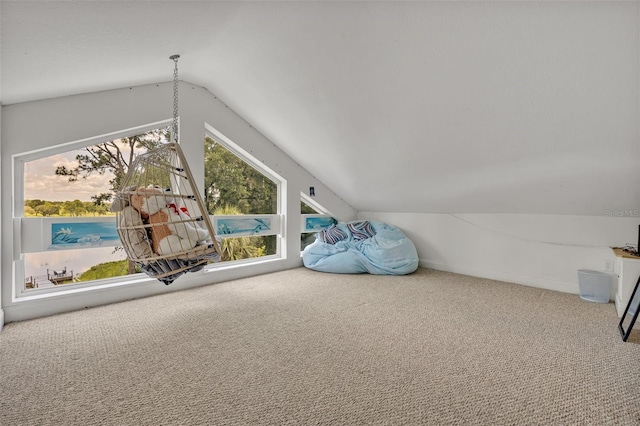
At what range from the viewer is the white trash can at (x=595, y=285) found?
2924 millimetres

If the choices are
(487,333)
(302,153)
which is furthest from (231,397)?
(302,153)

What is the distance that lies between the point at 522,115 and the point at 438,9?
3.56 feet

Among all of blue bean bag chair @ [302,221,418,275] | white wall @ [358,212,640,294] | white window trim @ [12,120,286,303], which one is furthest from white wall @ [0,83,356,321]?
white wall @ [358,212,640,294]

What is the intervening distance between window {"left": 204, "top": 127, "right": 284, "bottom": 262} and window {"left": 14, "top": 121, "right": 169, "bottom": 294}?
87cm

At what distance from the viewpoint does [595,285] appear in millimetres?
2959

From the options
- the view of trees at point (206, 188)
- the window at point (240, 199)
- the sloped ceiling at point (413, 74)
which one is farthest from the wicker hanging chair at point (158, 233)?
the window at point (240, 199)

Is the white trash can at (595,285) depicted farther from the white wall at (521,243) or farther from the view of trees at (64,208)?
the view of trees at (64,208)

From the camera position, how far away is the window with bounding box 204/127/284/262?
3736mm

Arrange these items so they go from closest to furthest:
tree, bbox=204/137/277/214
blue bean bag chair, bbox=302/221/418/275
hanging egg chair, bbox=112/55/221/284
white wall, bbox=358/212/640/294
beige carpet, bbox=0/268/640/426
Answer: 1. beige carpet, bbox=0/268/640/426
2. hanging egg chair, bbox=112/55/221/284
3. white wall, bbox=358/212/640/294
4. tree, bbox=204/137/277/214
5. blue bean bag chair, bbox=302/221/418/275

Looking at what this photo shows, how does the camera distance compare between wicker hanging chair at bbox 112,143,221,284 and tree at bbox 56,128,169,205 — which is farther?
tree at bbox 56,128,169,205

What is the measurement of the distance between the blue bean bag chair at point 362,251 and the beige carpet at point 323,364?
3.65 ft

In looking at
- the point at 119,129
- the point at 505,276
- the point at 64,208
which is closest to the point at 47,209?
the point at 64,208

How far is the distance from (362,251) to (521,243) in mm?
1884

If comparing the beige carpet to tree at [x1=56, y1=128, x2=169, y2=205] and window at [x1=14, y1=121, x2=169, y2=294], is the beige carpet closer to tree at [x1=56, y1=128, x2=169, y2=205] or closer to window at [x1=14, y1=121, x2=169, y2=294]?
window at [x1=14, y1=121, x2=169, y2=294]
